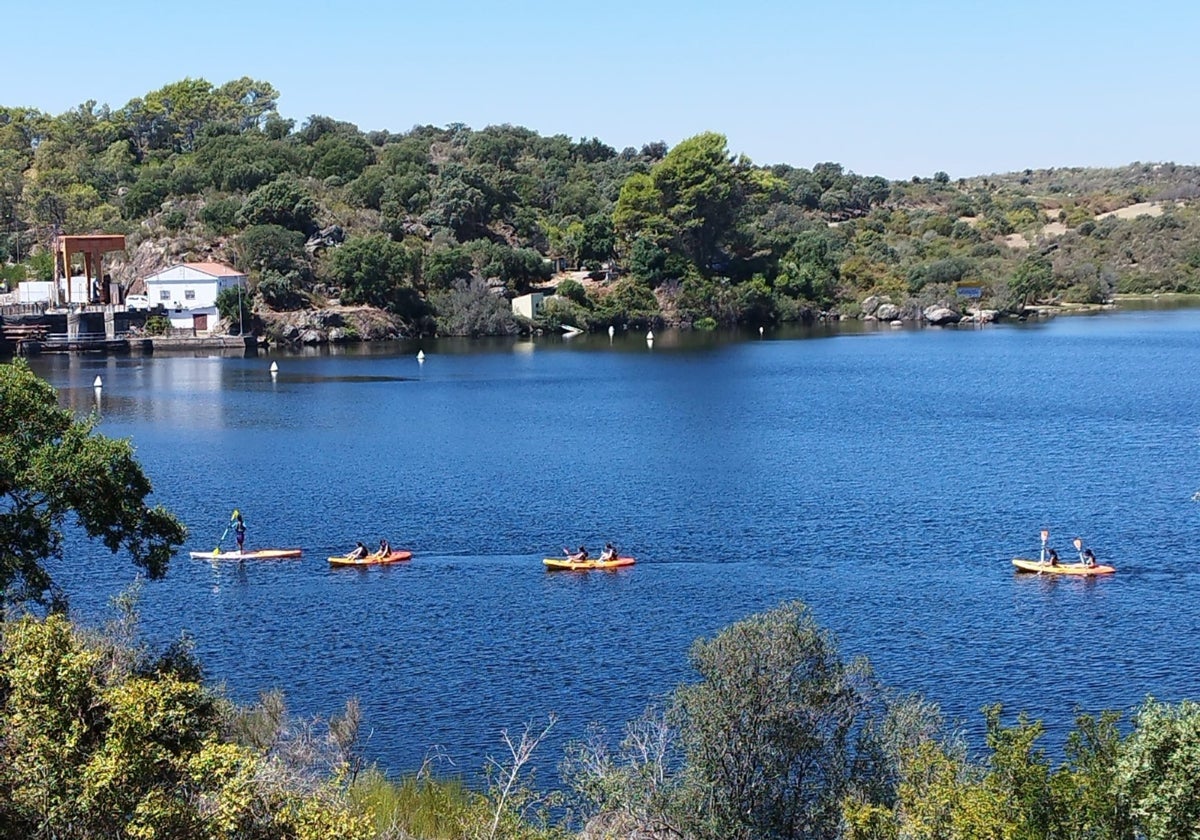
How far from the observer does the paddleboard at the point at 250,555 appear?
5588cm

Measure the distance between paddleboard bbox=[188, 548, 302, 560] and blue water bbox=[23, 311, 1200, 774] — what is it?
0.51m

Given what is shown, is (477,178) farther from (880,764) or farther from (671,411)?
(880,764)

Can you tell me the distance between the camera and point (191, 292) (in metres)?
146

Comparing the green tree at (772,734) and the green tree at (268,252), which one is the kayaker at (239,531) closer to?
the green tree at (772,734)

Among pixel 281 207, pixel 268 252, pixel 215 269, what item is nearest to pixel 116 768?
pixel 215 269

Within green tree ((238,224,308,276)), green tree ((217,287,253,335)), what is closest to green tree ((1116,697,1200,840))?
green tree ((217,287,253,335))

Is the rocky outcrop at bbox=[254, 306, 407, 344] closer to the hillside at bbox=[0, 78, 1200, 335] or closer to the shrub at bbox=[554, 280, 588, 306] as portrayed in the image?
the hillside at bbox=[0, 78, 1200, 335]

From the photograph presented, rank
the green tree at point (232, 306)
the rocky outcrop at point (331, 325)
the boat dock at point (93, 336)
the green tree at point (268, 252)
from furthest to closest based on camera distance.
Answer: the green tree at point (268, 252) < the rocky outcrop at point (331, 325) < the green tree at point (232, 306) < the boat dock at point (93, 336)

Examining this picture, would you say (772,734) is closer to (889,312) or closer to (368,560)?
(368,560)

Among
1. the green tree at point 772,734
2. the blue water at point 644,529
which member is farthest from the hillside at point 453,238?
the green tree at point 772,734

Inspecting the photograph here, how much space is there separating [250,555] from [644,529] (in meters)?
16.5

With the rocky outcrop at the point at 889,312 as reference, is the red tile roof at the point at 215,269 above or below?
above

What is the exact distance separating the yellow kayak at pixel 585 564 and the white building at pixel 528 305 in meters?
109

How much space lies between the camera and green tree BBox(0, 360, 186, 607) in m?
30.1
